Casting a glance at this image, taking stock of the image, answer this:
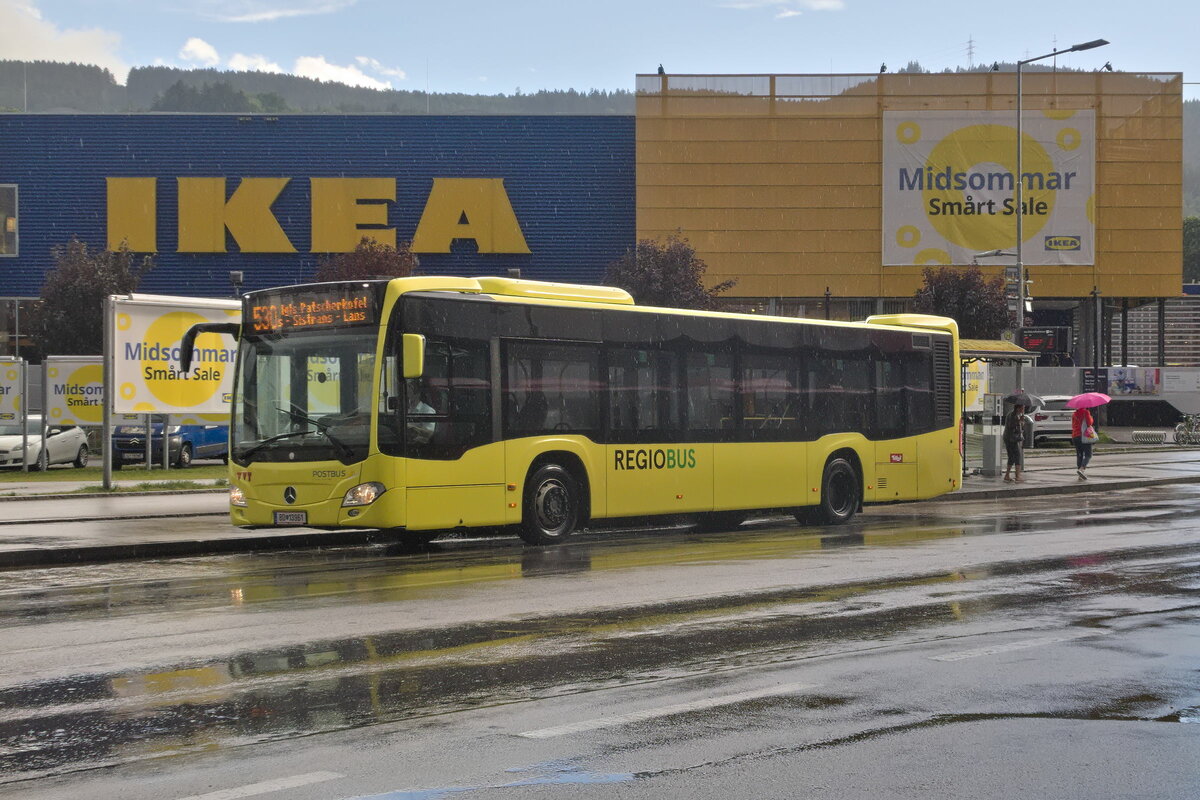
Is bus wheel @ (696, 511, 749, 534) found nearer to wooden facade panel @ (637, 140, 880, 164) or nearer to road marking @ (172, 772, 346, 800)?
road marking @ (172, 772, 346, 800)

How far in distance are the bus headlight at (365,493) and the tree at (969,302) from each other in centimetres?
4649

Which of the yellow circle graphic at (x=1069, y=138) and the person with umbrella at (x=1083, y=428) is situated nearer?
the person with umbrella at (x=1083, y=428)

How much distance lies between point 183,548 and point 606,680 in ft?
32.8

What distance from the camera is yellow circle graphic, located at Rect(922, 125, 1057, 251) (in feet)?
209

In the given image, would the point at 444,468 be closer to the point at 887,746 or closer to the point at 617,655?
the point at 617,655

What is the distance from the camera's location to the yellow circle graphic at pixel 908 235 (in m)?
64.6

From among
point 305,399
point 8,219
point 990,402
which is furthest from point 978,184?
point 305,399

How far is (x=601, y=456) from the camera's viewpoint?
1758 centimetres

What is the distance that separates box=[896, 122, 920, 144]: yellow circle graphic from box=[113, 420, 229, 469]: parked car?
37.7 metres

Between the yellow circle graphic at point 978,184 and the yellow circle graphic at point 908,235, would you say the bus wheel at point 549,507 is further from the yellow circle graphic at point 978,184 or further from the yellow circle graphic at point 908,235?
the yellow circle graphic at point 978,184

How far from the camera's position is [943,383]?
919 inches

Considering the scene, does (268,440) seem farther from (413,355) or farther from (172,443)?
(172,443)

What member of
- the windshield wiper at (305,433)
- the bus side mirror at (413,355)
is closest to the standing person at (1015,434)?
the bus side mirror at (413,355)

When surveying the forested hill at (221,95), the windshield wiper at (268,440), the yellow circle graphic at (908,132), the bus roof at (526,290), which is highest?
the forested hill at (221,95)
